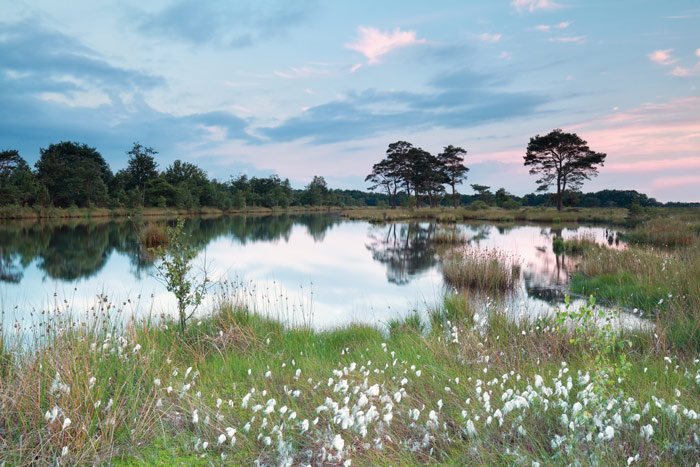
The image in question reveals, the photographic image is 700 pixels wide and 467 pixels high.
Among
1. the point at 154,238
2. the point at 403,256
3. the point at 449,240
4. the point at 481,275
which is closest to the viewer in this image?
the point at 481,275

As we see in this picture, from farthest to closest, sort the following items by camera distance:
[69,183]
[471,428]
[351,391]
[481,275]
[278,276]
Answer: [69,183]
[278,276]
[481,275]
[351,391]
[471,428]

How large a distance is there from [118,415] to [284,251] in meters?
20.9

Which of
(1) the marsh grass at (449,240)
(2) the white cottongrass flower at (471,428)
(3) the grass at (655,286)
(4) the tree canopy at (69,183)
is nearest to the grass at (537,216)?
(1) the marsh grass at (449,240)

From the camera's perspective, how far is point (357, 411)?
11.4 feet

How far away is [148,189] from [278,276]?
183 ft

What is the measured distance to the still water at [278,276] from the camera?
Result: 9.77m

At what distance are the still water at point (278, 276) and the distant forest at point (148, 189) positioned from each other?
95.2 ft

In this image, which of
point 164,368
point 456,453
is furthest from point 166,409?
point 456,453

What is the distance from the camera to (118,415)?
12.2ft

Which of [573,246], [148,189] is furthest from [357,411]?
[148,189]

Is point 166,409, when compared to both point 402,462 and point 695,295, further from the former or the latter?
point 695,295

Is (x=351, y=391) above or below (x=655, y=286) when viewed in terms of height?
below

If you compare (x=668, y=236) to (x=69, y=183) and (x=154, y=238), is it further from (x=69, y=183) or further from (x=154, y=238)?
(x=69, y=183)

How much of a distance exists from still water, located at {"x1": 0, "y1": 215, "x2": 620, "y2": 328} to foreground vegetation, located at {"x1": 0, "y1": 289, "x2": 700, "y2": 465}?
74.5 inches
